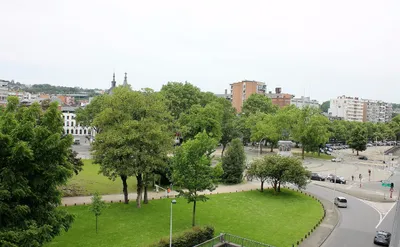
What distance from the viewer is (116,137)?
3052cm

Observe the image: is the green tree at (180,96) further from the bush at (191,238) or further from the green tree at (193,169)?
the bush at (191,238)

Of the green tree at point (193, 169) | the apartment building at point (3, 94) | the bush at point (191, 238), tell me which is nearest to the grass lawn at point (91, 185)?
the green tree at point (193, 169)

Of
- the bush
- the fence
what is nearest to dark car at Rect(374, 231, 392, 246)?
the fence

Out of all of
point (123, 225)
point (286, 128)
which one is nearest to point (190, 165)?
point (123, 225)

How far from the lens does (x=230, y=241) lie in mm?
26156

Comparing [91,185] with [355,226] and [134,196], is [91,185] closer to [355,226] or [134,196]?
[134,196]

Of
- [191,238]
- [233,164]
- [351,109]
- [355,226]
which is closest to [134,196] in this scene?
[191,238]

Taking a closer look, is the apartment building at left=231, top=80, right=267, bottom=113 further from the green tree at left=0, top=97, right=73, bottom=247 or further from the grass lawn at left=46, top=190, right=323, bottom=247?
the green tree at left=0, top=97, right=73, bottom=247

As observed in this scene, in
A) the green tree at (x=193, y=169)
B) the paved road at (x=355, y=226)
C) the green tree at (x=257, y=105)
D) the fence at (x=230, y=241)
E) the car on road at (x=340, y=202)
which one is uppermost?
the green tree at (x=257, y=105)

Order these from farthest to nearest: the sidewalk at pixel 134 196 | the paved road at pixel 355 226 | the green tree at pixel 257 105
Answer: the green tree at pixel 257 105 → the sidewalk at pixel 134 196 → the paved road at pixel 355 226

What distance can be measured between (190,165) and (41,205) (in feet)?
40.9

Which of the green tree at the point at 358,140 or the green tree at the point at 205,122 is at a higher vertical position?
the green tree at the point at 205,122

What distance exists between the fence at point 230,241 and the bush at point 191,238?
0.64 metres

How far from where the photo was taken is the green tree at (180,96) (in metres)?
83.3
